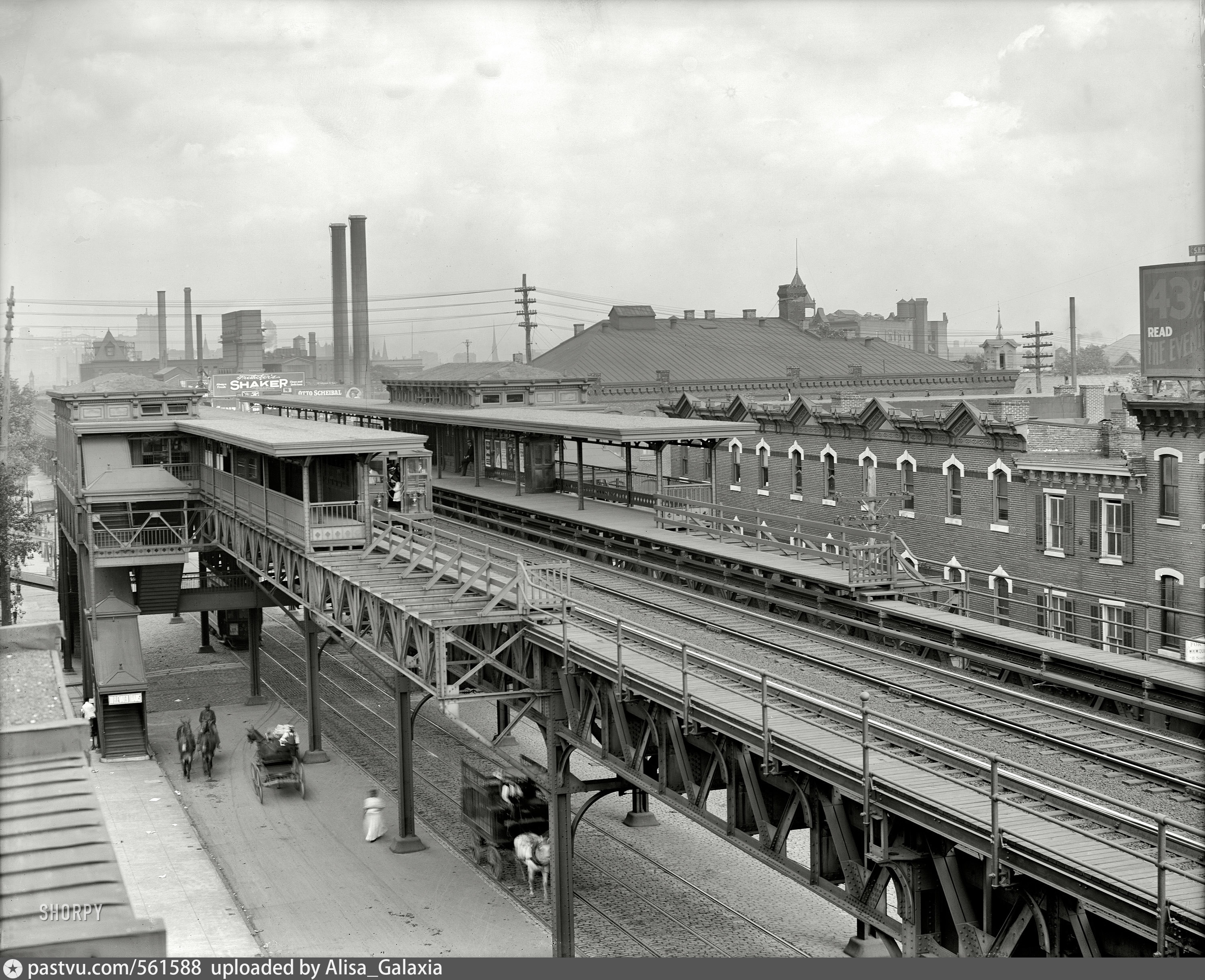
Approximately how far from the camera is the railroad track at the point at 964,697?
1492 centimetres

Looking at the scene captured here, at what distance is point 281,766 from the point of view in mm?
30500

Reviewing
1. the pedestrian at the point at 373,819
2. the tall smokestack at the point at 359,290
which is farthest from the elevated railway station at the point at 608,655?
the tall smokestack at the point at 359,290

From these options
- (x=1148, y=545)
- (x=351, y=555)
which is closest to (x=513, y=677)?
(x=351, y=555)

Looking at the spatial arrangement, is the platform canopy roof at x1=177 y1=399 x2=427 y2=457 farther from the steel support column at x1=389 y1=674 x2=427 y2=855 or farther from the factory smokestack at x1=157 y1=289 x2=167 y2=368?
the factory smokestack at x1=157 y1=289 x2=167 y2=368

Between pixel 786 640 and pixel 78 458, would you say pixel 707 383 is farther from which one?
pixel 786 640

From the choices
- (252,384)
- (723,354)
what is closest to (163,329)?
(252,384)

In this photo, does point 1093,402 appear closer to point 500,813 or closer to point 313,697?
point 313,697

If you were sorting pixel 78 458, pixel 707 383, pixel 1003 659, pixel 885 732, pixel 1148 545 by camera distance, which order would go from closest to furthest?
pixel 885 732 < pixel 1003 659 < pixel 1148 545 < pixel 78 458 < pixel 707 383

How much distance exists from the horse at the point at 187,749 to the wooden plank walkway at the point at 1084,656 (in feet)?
59.1

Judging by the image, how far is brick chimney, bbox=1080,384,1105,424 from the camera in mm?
46031

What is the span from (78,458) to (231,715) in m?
8.88

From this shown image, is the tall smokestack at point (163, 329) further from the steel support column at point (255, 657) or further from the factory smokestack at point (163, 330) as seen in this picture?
the steel support column at point (255, 657)

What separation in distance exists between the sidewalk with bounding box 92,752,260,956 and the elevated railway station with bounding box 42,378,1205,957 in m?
3.31

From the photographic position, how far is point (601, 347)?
75.7 meters
